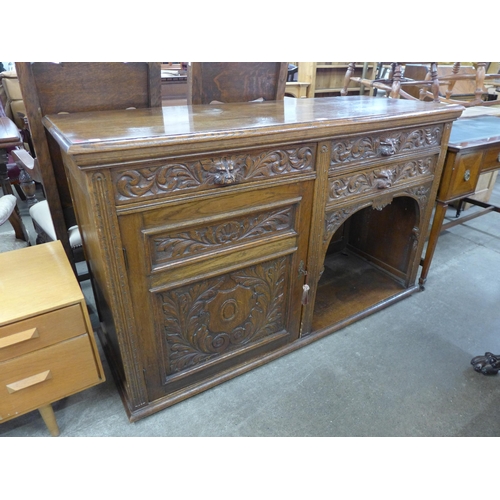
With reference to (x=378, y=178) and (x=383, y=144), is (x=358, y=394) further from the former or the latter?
(x=383, y=144)

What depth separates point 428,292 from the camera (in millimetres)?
2014

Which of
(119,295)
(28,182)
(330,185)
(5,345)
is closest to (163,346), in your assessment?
(119,295)

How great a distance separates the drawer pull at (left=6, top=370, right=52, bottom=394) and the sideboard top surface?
2.21ft

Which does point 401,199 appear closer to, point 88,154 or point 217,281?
point 217,281

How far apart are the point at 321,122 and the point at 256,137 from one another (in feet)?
0.82

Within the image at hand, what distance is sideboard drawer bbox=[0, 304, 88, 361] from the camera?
0.99 m

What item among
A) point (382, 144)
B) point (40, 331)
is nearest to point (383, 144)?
point (382, 144)

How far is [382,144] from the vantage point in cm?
136

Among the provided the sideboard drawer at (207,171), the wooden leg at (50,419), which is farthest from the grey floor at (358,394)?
the sideboard drawer at (207,171)

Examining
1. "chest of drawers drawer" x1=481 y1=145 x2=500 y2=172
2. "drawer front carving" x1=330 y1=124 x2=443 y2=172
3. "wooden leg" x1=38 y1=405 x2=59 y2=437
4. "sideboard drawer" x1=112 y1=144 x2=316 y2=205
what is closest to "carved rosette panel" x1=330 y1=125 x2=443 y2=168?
"drawer front carving" x1=330 y1=124 x2=443 y2=172

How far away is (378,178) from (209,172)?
2.47ft

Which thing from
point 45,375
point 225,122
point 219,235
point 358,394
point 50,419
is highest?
point 225,122

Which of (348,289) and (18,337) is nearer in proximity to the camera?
(18,337)

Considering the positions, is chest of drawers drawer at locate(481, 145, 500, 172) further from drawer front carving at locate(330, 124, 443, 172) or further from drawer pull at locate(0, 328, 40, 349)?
drawer pull at locate(0, 328, 40, 349)
